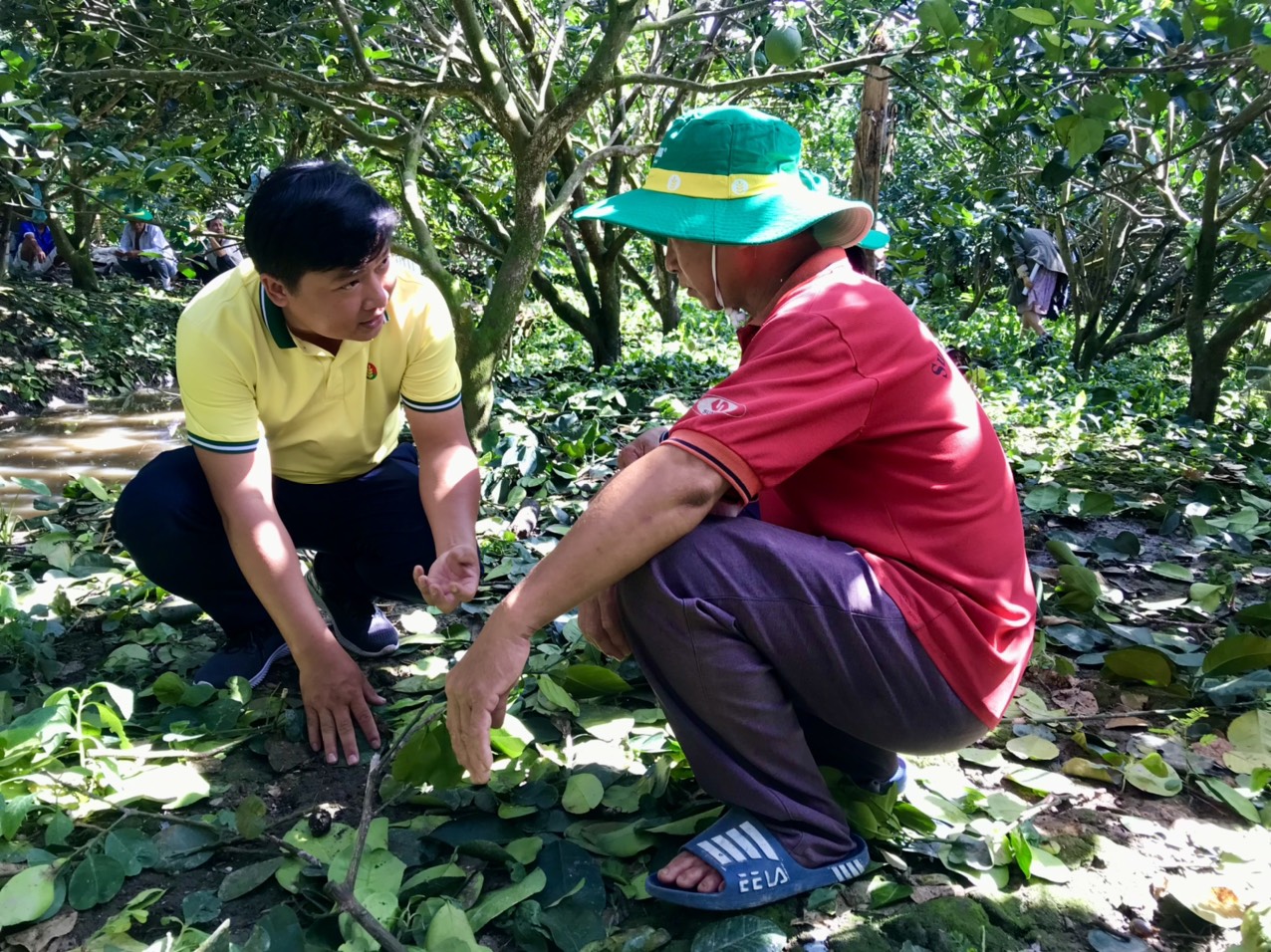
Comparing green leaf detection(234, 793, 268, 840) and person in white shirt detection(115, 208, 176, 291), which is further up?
green leaf detection(234, 793, 268, 840)

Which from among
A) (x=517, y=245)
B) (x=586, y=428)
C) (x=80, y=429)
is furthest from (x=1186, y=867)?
(x=80, y=429)

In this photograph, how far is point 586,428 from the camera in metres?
3.90

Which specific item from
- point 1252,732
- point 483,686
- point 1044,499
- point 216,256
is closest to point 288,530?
point 483,686

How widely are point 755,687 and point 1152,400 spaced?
16.6 ft

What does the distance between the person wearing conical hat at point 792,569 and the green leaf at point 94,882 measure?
582mm

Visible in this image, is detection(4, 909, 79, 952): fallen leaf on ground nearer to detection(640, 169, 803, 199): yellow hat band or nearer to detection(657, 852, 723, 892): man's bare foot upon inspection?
detection(657, 852, 723, 892): man's bare foot

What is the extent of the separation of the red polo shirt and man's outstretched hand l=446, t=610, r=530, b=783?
333mm

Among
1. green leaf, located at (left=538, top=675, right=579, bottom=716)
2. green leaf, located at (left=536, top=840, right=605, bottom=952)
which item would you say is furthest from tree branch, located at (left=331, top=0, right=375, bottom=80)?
green leaf, located at (left=536, top=840, right=605, bottom=952)

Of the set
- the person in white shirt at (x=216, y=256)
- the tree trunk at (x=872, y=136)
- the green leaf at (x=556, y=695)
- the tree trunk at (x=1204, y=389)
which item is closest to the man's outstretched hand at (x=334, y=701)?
the green leaf at (x=556, y=695)

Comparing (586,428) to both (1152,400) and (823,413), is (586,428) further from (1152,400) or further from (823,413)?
(1152,400)

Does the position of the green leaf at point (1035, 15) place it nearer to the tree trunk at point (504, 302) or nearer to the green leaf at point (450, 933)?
the green leaf at point (450, 933)

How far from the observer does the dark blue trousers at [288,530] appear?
204cm

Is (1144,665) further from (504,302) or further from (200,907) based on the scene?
(504,302)

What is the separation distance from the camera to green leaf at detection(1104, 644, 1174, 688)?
2014 mm
